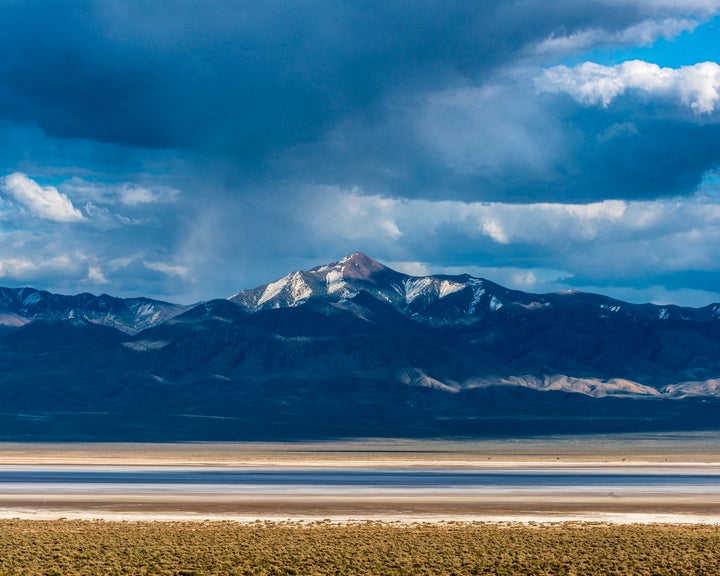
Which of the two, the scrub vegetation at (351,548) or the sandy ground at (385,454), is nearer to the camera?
the scrub vegetation at (351,548)

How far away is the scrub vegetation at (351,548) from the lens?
41188 millimetres

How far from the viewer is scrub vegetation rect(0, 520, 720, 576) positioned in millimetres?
41188

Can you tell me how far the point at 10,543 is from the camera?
4512cm

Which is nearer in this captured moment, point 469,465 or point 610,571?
point 610,571

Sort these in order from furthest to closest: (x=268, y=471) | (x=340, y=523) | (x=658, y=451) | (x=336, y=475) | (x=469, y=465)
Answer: (x=658, y=451) < (x=469, y=465) < (x=268, y=471) < (x=336, y=475) < (x=340, y=523)

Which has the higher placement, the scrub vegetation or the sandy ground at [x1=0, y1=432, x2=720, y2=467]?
the sandy ground at [x1=0, y1=432, x2=720, y2=467]

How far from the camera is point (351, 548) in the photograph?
4491cm

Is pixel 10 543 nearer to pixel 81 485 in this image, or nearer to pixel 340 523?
pixel 340 523

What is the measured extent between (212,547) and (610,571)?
16044mm

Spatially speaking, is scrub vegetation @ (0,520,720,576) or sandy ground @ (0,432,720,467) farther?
sandy ground @ (0,432,720,467)

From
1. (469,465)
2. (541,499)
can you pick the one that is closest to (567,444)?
(469,465)

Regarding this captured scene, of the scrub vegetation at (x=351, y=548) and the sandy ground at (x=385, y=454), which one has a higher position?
the sandy ground at (x=385, y=454)

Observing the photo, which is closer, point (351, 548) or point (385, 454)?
point (351, 548)

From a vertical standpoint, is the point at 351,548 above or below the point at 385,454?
below
